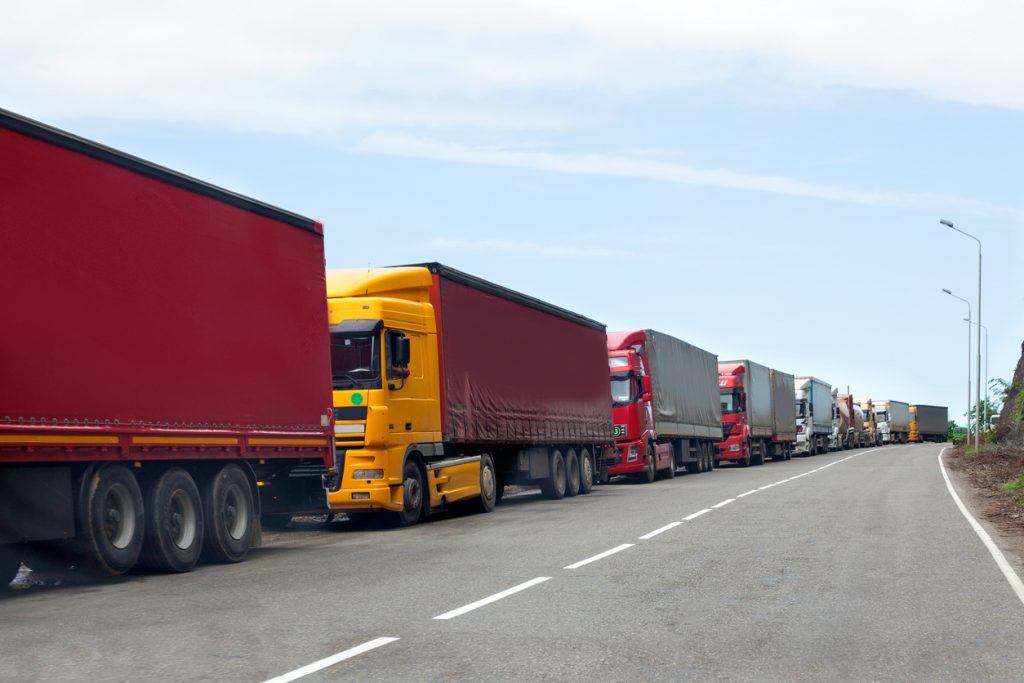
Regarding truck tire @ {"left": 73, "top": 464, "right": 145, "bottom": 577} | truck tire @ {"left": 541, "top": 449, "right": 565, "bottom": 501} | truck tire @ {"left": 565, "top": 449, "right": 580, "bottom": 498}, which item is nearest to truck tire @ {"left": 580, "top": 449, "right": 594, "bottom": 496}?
truck tire @ {"left": 565, "top": 449, "right": 580, "bottom": 498}

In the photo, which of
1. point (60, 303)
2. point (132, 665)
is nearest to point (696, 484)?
point (60, 303)

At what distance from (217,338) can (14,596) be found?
329 cm

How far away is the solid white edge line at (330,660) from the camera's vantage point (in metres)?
6.68

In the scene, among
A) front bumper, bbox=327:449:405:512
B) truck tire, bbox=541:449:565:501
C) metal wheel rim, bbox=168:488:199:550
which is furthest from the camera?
truck tire, bbox=541:449:565:501

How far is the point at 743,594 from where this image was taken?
9.97m

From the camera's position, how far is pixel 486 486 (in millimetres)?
21453

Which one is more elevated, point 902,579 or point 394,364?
point 394,364

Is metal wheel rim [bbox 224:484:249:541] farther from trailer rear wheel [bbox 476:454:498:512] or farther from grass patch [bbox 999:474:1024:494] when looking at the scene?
grass patch [bbox 999:474:1024:494]

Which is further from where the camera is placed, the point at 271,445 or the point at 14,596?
the point at 271,445

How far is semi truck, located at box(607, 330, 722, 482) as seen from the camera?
3328 centimetres

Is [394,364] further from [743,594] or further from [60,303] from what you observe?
[743,594]

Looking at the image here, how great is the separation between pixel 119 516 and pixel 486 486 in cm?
1000

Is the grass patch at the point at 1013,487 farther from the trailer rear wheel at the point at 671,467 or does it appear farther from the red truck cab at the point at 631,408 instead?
the trailer rear wheel at the point at 671,467

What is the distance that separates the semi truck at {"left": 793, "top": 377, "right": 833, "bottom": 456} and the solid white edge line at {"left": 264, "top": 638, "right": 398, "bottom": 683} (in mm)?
54876
